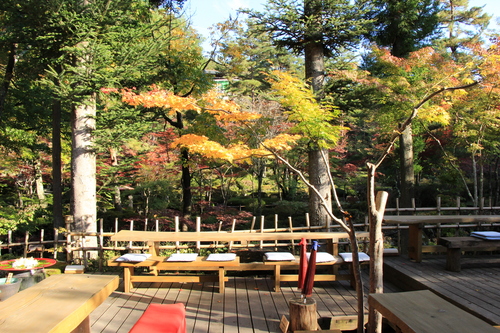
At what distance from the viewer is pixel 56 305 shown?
2.52 meters

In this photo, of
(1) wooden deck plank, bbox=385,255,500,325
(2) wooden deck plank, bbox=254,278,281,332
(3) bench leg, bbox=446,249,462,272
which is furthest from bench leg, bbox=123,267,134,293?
(3) bench leg, bbox=446,249,462,272

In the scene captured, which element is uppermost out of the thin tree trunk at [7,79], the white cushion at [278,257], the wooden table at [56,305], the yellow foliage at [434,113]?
the thin tree trunk at [7,79]

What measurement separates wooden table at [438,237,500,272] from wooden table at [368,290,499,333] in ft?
8.92

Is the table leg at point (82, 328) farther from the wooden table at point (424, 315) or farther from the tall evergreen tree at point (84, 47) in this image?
the tall evergreen tree at point (84, 47)

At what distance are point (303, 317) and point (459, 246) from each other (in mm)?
2964

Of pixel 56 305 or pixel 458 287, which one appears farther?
pixel 458 287

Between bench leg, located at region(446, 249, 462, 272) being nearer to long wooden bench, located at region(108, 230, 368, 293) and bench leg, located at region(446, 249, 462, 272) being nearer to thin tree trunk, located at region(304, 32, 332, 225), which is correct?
long wooden bench, located at region(108, 230, 368, 293)

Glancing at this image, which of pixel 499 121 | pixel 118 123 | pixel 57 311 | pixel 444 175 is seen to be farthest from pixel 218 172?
pixel 57 311

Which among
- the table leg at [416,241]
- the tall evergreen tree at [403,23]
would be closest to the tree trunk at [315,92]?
the tall evergreen tree at [403,23]

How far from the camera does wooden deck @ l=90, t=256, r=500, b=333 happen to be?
12.9 ft

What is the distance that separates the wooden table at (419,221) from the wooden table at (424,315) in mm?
2653

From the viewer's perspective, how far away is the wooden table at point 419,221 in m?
5.37

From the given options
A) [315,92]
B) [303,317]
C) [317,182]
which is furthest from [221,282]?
[315,92]

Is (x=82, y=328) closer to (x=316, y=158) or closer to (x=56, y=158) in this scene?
(x=316, y=158)
